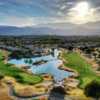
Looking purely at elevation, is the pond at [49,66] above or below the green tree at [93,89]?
above

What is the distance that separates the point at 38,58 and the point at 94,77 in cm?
99

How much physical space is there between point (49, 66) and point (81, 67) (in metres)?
0.53

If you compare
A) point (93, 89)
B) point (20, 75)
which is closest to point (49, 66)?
point (20, 75)

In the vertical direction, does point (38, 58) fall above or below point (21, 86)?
above

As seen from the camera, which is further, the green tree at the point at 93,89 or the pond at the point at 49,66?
the pond at the point at 49,66

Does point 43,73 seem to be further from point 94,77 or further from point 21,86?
point 94,77

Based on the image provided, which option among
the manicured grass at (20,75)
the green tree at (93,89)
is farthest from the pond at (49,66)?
the green tree at (93,89)

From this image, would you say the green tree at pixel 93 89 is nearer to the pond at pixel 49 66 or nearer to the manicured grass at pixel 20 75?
the pond at pixel 49 66

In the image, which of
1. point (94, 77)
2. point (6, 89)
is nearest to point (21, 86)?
point (6, 89)

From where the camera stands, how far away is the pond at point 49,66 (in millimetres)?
4203

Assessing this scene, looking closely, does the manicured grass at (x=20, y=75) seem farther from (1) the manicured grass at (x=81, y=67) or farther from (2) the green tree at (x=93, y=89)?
(2) the green tree at (x=93, y=89)

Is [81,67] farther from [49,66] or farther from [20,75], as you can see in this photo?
[20,75]

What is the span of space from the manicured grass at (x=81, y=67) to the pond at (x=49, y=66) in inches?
5.7

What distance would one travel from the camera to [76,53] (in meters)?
4.46
